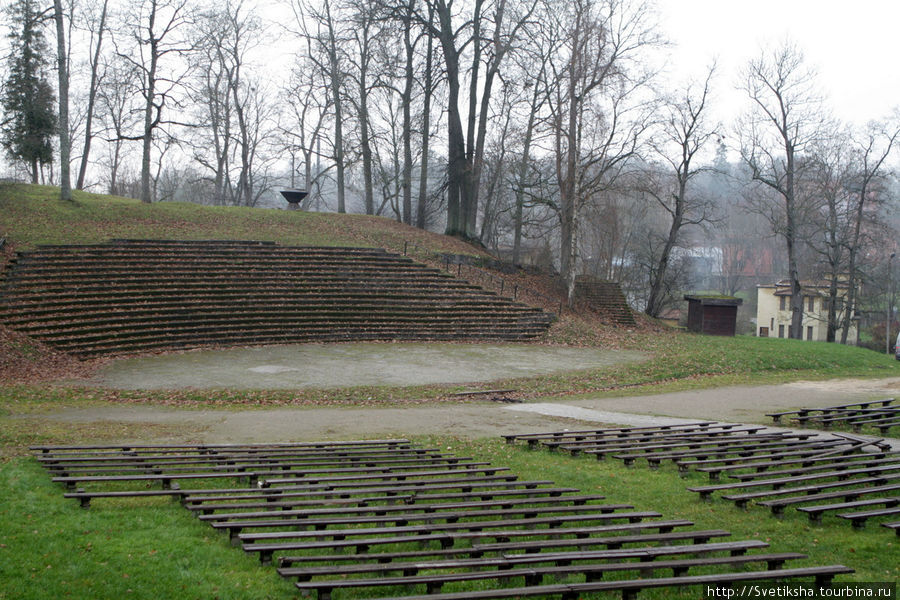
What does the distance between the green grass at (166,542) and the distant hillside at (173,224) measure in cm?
2035

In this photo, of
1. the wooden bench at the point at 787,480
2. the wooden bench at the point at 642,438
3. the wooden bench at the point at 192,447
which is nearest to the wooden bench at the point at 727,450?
the wooden bench at the point at 642,438

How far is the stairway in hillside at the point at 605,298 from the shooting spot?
33.3 m

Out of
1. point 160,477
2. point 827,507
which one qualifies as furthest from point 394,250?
point 827,507

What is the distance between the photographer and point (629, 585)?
14.1ft

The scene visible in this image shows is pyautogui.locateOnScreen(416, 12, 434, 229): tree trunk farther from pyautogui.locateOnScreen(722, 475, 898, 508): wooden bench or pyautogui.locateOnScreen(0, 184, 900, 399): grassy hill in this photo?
pyautogui.locateOnScreen(722, 475, 898, 508): wooden bench

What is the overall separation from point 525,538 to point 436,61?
112ft

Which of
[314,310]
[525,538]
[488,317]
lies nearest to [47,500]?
[525,538]

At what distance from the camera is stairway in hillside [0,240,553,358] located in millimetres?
20047

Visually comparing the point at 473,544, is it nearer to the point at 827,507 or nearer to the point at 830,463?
the point at 827,507

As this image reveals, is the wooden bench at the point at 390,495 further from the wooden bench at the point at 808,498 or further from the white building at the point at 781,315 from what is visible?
the white building at the point at 781,315

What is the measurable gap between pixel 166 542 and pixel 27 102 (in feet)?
118

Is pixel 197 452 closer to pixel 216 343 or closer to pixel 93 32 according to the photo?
pixel 216 343

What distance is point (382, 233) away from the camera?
34.2 metres

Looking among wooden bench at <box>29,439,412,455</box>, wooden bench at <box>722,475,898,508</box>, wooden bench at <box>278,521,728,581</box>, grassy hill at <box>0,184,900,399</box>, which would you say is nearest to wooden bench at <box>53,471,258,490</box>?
wooden bench at <box>29,439,412,455</box>
